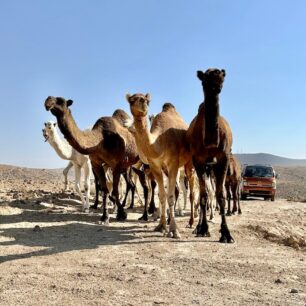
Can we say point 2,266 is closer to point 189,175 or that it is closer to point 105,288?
point 105,288

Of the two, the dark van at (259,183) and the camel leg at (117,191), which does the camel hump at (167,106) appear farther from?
the dark van at (259,183)

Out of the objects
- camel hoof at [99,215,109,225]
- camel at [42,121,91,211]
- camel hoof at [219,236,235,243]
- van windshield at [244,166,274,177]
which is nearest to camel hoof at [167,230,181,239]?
camel hoof at [219,236,235,243]

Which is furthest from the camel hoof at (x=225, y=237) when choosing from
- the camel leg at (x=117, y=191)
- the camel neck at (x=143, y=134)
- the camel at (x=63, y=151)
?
the camel at (x=63, y=151)

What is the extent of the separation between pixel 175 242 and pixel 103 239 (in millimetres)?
1491

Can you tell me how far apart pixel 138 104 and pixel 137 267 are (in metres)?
3.43

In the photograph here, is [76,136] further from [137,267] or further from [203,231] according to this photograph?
[137,267]

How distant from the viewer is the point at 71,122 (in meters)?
10.8

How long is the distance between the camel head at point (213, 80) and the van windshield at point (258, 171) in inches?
767

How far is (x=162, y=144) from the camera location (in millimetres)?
9773

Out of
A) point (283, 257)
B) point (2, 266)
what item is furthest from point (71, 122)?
point (283, 257)

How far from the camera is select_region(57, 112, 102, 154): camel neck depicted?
1054 cm

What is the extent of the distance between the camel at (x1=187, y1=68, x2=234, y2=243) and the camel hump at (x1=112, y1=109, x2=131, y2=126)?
11.6ft

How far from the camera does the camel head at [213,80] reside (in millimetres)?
8445

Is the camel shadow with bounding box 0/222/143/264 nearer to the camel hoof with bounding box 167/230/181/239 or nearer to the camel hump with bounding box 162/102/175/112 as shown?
the camel hoof with bounding box 167/230/181/239
